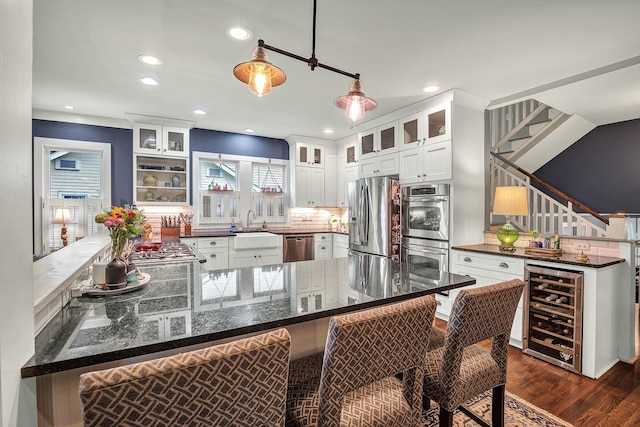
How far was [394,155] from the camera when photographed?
410 cm

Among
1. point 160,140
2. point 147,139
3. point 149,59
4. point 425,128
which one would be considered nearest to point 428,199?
point 425,128

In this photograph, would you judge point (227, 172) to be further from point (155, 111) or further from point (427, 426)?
point (427, 426)

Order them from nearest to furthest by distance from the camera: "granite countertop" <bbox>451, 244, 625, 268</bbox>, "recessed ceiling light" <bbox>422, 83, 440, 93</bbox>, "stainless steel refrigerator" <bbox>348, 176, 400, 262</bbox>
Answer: "granite countertop" <bbox>451, 244, 625, 268</bbox> < "recessed ceiling light" <bbox>422, 83, 440, 93</bbox> < "stainless steel refrigerator" <bbox>348, 176, 400, 262</bbox>

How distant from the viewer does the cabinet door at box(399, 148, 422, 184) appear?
12.4ft

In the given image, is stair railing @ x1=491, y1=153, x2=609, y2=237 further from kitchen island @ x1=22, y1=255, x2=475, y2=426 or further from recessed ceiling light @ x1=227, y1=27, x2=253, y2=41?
recessed ceiling light @ x1=227, y1=27, x2=253, y2=41

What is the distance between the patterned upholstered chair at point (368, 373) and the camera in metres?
0.94

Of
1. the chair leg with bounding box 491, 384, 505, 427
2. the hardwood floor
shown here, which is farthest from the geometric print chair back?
the hardwood floor

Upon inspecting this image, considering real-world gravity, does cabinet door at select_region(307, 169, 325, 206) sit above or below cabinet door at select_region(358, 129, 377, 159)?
below

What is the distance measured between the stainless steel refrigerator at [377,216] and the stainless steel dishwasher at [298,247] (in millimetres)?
1103

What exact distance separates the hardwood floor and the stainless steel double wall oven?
4.00 ft

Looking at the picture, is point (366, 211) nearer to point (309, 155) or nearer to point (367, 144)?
point (367, 144)

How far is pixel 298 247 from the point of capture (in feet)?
17.5

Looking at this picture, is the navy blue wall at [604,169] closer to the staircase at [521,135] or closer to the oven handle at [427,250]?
the staircase at [521,135]

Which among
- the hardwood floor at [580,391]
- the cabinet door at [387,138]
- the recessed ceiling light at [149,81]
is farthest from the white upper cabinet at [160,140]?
the hardwood floor at [580,391]
